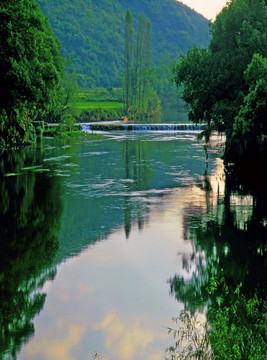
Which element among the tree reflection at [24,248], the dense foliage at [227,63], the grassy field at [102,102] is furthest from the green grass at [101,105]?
the tree reflection at [24,248]

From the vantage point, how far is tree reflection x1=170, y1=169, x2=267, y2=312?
16625 millimetres

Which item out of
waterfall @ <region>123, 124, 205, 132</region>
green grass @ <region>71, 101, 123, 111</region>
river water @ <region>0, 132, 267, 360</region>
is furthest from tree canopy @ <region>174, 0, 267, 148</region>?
green grass @ <region>71, 101, 123, 111</region>

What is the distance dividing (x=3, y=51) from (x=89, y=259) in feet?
64.2

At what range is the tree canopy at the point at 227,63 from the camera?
38625 millimetres

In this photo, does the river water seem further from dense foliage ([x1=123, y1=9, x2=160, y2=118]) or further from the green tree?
dense foliage ([x1=123, y1=9, x2=160, y2=118])

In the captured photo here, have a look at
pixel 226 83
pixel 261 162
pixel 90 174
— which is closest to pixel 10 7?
pixel 90 174

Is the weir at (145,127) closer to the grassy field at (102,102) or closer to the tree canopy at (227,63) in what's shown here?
the grassy field at (102,102)

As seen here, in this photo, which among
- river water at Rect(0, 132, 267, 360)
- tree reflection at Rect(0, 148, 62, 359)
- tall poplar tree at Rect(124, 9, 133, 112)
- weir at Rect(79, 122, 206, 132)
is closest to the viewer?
river water at Rect(0, 132, 267, 360)

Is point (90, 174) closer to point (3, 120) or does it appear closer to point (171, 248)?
point (3, 120)

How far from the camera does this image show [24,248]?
20.8 m

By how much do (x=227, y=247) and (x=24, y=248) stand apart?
7915 mm

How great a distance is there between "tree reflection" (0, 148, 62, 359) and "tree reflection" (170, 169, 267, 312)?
14.7 feet

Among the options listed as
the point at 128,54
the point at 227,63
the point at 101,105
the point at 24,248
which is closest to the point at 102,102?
the point at 101,105

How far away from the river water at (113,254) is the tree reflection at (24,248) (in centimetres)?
4
